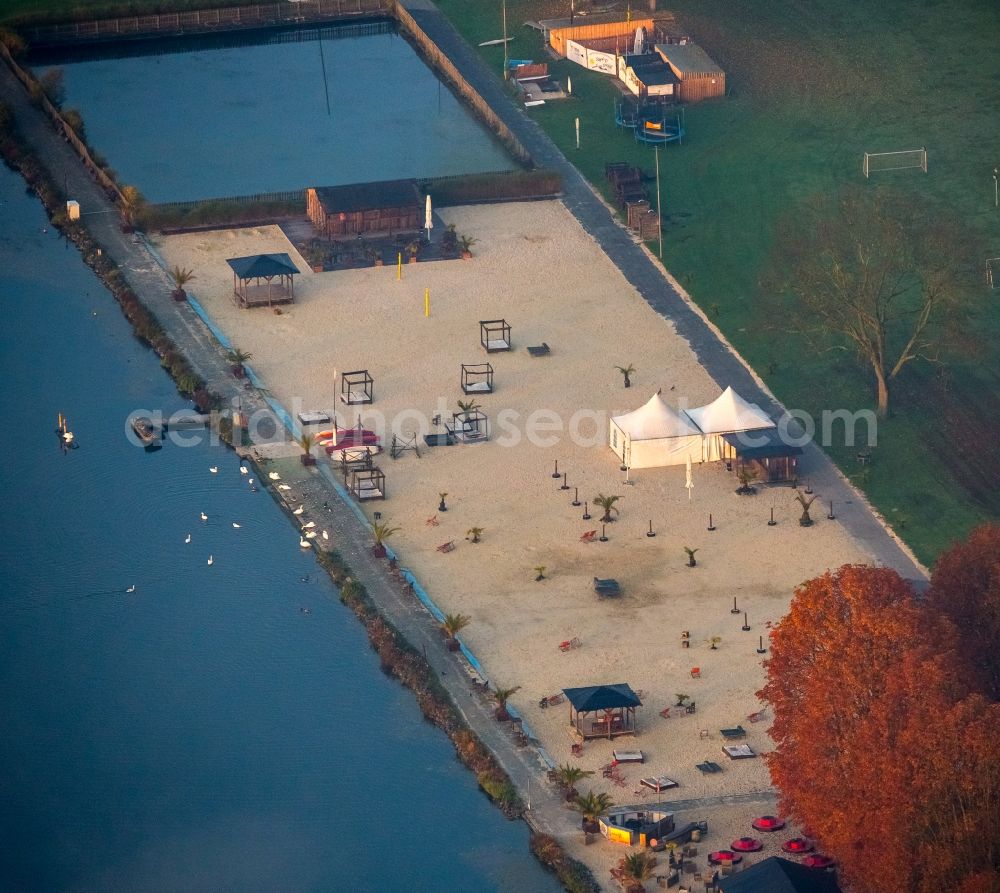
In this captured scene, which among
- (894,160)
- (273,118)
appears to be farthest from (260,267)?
(894,160)

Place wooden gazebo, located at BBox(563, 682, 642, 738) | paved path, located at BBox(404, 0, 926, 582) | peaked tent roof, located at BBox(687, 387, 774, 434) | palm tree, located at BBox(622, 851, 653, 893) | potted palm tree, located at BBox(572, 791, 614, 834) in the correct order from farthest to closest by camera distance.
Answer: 1. peaked tent roof, located at BBox(687, 387, 774, 434)
2. paved path, located at BBox(404, 0, 926, 582)
3. wooden gazebo, located at BBox(563, 682, 642, 738)
4. potted palm tree, located at BBox(572, 791, 614, 834)
5. palm tree, located at BBox(622, 851, 653, 893)

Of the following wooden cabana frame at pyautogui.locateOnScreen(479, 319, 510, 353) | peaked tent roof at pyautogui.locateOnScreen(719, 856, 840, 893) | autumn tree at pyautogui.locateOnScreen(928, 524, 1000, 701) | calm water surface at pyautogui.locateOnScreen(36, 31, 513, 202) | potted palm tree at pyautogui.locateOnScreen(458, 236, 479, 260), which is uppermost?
autumn tree at pyautogui.locateOnScreen(928, 524, 1000, 701)

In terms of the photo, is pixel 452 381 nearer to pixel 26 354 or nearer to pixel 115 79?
pixel 26 354

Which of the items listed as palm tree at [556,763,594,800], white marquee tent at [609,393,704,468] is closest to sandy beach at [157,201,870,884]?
palm tree at [556,763,594,800]

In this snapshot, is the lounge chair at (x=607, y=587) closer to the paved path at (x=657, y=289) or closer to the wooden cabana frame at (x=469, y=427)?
the paved path at (x=657, y=289)

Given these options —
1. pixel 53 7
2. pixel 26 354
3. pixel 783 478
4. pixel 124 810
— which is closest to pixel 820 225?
pixel 783 478

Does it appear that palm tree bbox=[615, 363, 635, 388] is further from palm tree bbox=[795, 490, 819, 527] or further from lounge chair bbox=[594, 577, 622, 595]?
lounge chair bbox=[594, 577, 622, 595]
